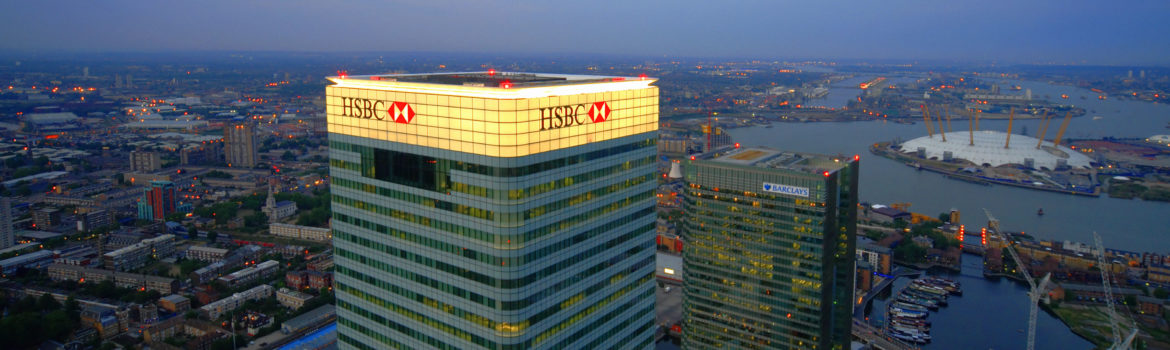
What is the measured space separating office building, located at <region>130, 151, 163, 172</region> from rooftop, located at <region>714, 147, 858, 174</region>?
3842 inches

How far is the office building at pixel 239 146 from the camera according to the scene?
12481 centimetres

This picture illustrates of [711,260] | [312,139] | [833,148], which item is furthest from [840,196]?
[312,139]

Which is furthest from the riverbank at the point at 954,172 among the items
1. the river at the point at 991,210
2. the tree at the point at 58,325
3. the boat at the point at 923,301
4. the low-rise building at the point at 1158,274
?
the tree at the point at 58,325

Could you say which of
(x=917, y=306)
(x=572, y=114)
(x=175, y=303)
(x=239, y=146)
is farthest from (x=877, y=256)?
(x=239, y=146)

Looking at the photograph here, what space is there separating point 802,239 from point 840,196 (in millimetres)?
3949

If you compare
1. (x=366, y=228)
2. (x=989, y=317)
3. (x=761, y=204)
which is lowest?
(x=989, y=317)

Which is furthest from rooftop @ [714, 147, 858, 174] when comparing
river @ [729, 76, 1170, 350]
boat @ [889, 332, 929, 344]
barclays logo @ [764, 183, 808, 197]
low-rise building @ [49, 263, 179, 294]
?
low-rise building @ [49, 263, 179, 294]

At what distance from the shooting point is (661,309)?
6047 centimetres

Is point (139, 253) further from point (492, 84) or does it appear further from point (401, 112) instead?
point (492, 84)

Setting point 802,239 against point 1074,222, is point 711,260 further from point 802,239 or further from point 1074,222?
point 1074,222

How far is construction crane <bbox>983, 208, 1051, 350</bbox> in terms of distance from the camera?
174ft

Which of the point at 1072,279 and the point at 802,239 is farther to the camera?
the point at 1072,279

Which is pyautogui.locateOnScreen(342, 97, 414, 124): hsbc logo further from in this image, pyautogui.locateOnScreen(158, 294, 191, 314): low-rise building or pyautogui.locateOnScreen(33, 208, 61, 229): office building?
pyautogui.locateOnScreen(33, 208, 61, 229): office building

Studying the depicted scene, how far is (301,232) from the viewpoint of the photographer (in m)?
81.9
